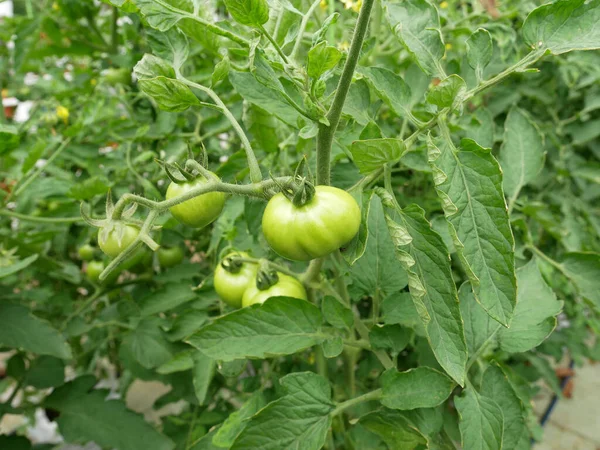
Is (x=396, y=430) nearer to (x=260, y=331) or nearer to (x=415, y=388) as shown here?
(x=415, y=388)

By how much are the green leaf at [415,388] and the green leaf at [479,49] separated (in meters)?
0.31

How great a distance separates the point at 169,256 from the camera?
2.94ft

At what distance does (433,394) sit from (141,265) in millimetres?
649

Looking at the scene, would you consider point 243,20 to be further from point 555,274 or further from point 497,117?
point 497,117

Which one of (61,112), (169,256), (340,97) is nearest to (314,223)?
(340,97)

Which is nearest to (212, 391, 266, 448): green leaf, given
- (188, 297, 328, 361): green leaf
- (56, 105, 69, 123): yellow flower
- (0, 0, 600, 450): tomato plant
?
(0, 0, 600, 450): tomato plant

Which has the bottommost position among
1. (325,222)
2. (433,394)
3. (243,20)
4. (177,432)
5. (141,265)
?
(177,432)

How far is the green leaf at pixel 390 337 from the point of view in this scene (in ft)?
1.76

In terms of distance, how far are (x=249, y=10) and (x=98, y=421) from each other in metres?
0.76

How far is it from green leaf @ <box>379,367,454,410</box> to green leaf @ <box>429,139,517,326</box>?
0.14 metres

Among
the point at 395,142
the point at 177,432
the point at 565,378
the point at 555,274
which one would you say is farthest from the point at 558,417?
the point at 395,142

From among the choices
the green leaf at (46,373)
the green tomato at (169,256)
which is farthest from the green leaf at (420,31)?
the green leaf at (46,373)

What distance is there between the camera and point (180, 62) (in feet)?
1.71

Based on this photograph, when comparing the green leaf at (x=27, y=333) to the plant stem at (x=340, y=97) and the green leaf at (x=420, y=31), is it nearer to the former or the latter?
the plant stem at (x=340, y=97)
